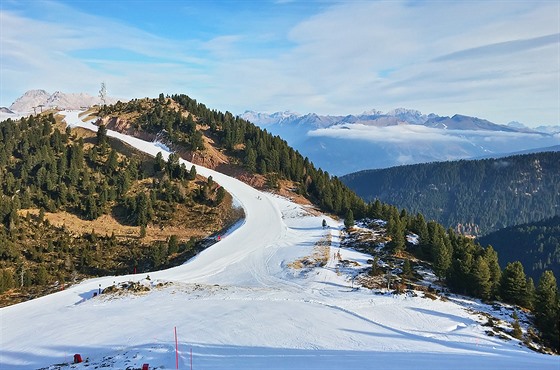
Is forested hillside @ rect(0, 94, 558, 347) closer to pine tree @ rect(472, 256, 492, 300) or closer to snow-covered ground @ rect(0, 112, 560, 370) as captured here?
pine tree @ rect(472, 256, 492, 300)

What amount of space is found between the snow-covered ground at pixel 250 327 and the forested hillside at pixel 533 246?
161 meters

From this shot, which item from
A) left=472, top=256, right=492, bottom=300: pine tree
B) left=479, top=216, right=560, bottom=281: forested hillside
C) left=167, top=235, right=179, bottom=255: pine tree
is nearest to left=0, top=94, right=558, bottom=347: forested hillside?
left=472, top=256, right=492, bottom=300: pine tree

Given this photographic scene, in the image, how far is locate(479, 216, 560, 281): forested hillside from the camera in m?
165

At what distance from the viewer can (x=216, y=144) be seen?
84.6m

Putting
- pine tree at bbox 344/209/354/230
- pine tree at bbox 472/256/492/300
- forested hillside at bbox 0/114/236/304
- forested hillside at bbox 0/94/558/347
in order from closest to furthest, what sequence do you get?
1. pine tree at bbox 472/256/492/300
2. forested hillside at bbox 0/94/558/347
3. forested hillside at bbox 0/114/236/304
4. pine tree at bbox 344/209/354/230

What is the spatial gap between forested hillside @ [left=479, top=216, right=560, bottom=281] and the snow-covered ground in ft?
527

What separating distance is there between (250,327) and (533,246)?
637 ft

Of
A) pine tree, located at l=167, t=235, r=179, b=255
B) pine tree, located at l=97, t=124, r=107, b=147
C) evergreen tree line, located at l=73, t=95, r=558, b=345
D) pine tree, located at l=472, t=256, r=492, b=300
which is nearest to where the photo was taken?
pine tree, located at l=472, t=256, r=492, b=300

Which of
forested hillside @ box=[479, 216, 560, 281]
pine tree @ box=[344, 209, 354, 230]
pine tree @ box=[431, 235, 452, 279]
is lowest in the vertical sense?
forested hillside @ box=[479, 216, 560, 281]

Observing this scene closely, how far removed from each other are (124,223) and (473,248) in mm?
43870

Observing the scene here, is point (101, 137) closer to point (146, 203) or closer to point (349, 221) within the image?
point (146, 203)

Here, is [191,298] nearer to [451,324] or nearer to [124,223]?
[451,324]

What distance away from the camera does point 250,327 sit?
77.8 ft

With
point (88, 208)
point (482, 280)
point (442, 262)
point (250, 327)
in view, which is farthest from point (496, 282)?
point (88, 208)
